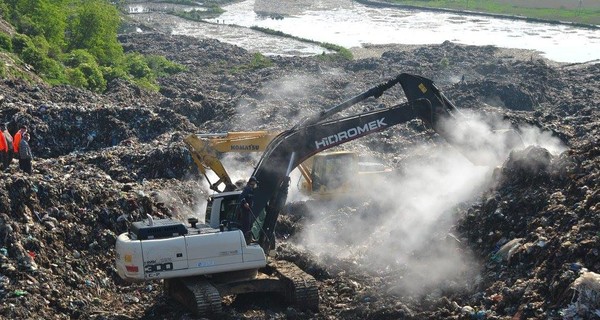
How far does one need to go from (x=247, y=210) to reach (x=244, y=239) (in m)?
0.76

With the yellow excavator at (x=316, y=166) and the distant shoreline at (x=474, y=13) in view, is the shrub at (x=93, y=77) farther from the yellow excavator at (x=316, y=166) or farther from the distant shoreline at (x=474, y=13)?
the distant shoreline at (x=474, y=13)

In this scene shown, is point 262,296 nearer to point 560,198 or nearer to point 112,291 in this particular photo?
point 112,291

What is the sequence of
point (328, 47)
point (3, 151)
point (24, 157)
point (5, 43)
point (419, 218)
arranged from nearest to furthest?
point (419, 218) < point (24, 157) < point (3, 151) < point (5, 43) < point (328, 47)

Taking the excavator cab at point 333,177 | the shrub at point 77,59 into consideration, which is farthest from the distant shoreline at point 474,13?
the excavator cab at point 333,177

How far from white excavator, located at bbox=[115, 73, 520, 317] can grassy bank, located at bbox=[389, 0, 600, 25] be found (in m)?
62.4

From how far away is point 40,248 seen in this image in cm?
1482

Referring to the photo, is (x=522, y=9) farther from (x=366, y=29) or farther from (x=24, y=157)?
(x=24, y=157)

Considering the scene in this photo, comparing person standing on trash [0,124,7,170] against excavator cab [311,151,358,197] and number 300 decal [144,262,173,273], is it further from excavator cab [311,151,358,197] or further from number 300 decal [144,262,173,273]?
number 300 decal [144,262,173,273]

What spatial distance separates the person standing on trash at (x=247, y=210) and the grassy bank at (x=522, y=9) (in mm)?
64767

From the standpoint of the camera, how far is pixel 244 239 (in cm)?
1416

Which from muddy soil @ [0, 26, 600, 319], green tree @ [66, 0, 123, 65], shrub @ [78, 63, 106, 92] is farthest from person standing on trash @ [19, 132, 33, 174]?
green tree @ [66, 0, 123, 65]

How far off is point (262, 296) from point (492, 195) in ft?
15.0

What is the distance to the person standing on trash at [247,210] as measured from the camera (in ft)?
48.3

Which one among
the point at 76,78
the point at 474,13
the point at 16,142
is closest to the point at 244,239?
the point at 16,142
